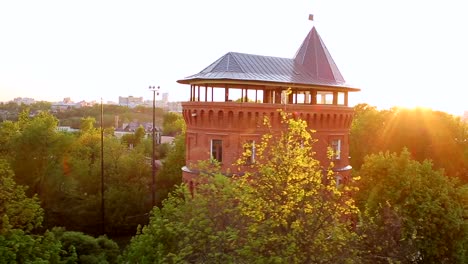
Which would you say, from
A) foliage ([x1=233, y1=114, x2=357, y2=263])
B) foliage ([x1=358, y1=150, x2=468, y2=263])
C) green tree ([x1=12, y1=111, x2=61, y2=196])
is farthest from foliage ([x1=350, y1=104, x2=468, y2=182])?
foliage ([x1=233, y1=114, x2=357, y2=263])

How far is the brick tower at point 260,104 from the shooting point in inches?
1020

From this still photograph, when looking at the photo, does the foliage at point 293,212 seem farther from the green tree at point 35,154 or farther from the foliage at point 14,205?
the green tree at point 35,154

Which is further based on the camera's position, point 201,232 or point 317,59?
point 317,59

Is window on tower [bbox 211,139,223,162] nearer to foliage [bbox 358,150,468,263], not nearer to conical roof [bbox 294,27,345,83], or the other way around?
conical roof [bbox 294,27,345,83]

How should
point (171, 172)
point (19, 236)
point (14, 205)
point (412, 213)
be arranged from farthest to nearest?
point (171, 172) < point (14, 205) < point (412, 213) < point (19, 236)

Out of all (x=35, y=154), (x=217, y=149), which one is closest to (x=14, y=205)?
(x=217, y=149)

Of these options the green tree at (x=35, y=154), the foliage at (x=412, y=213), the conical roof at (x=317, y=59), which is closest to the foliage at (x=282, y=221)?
the foliage at (x=412, y=213)

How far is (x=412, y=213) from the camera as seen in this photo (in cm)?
2548

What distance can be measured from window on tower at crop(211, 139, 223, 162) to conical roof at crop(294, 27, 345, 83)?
788 cm

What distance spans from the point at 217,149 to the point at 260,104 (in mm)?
3578

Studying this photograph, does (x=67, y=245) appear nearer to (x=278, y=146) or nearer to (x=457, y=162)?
(x=278, y=146)

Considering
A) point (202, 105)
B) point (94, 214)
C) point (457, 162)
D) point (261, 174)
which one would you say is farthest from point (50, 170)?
point (457, 162)

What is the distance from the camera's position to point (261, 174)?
15883mm

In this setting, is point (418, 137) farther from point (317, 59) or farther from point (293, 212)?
point (293, 212)
